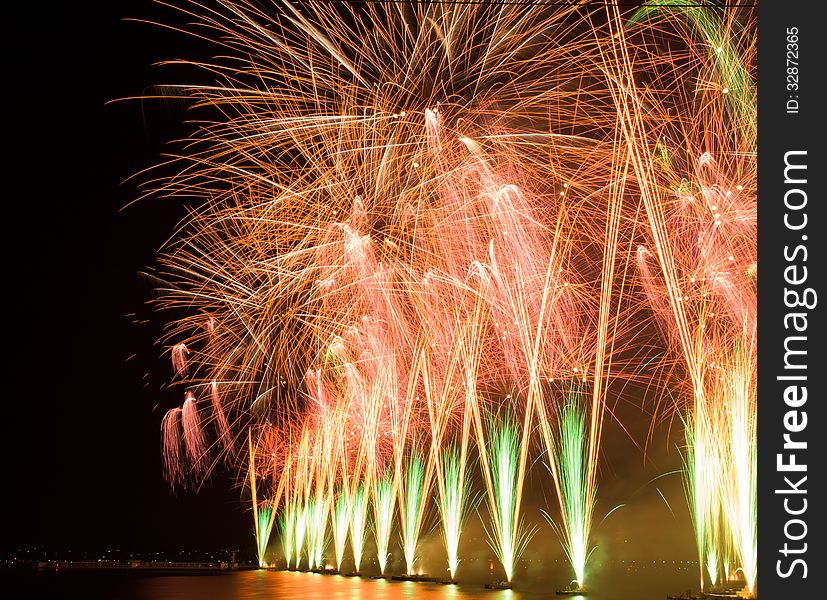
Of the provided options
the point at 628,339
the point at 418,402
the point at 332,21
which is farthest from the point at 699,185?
the point at 418,402

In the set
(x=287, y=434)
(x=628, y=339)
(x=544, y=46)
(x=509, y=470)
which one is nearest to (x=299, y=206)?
(x=544, y=46)

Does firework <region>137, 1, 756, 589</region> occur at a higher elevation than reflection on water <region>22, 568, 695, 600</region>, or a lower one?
higher

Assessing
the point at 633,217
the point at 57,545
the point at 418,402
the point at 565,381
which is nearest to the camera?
the point at 633,217

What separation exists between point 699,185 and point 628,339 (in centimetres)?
711

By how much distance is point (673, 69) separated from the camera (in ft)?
57.0

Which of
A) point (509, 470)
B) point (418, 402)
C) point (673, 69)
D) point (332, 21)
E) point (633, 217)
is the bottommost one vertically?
point (509, 470)

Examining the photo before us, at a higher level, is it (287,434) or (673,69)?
(673,69)

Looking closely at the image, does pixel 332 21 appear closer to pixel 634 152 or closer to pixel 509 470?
pixel 634 152

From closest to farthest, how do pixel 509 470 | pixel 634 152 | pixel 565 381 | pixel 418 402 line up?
pixel 634 152 < pixel 509 470 < pixel 565 381 < pixel 418 402

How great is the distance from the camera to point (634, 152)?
55.3ft

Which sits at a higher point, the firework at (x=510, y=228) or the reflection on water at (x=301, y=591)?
the firework at (x=510, y=228)

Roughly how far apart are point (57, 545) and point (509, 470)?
42.4 m

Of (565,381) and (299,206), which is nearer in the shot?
(299,206)

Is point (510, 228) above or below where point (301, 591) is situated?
above
